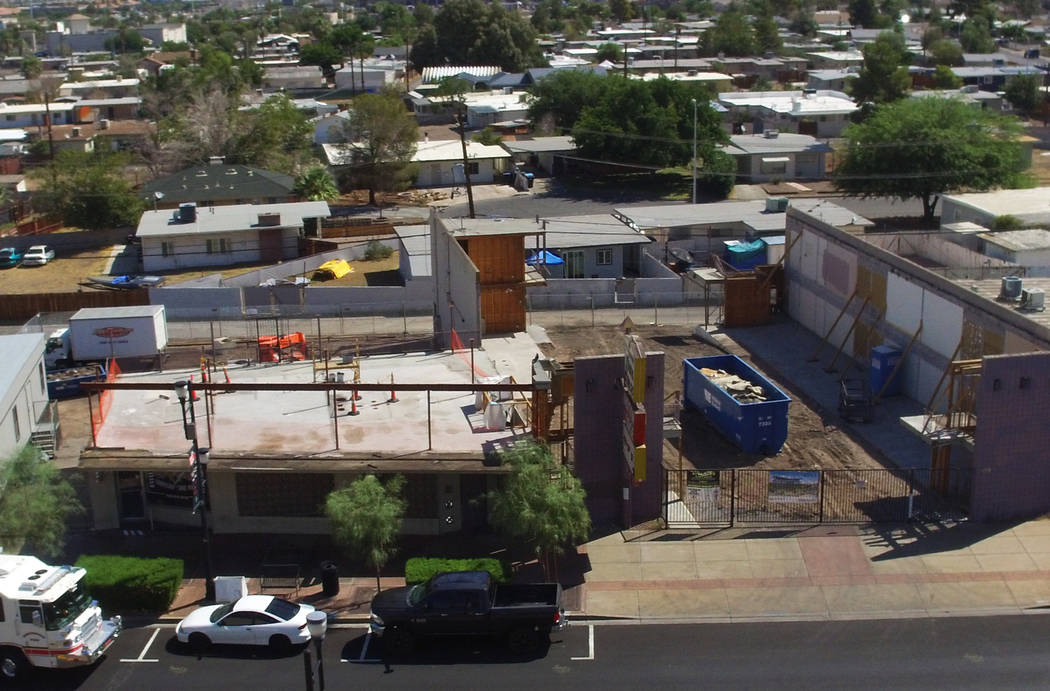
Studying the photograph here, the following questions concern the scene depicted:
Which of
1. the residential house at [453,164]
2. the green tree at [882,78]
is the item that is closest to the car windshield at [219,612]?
the residential house at [453,164]

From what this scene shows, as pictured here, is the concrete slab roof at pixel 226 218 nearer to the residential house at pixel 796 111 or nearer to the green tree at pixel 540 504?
the green tree at pixel 540 504

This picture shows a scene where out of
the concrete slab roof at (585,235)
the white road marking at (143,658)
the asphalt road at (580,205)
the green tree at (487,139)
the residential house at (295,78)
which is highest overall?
the residential house at (295,78)

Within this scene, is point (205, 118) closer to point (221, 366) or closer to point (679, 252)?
point (679, 252)

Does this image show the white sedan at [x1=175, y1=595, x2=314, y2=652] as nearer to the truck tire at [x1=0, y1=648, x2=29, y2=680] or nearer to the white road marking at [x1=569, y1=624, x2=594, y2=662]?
the truck tire at [x1=0, y1=648, x2=29, y2=680]

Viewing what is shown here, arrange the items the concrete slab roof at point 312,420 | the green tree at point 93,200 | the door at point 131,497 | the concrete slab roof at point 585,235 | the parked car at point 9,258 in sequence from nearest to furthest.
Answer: the concrete slab roof at point 312,420
the door at point 131,497
the concrete slab roof at point 585,235
the parked car at point 9,258
the green tree at point 93,200

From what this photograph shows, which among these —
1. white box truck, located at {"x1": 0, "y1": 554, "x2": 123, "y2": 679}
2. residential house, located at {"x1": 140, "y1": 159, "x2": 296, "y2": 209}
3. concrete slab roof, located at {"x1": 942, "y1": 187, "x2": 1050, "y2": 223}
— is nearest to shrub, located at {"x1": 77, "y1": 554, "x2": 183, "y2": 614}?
white box truck, located at {"x1": 0, "y1": 554, "x2": 123, "y2": 679}

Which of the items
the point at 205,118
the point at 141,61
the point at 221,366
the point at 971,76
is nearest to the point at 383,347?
the point at 221,366
